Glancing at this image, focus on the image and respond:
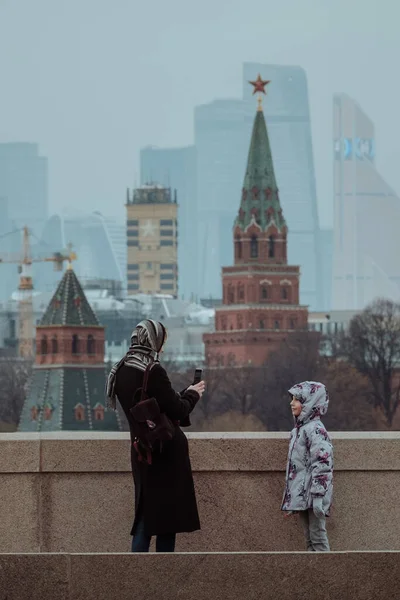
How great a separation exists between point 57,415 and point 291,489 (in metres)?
129

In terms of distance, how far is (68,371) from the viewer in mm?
153125

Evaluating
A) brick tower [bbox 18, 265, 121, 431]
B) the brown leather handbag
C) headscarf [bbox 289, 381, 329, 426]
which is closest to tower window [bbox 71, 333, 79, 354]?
brick tower [bbox 18, 265, 121, 431]

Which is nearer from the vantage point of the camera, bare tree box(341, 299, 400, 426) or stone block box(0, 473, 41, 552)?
stone block box(0, 473, 41, 552)

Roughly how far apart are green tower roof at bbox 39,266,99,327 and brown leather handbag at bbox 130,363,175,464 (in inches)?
5432

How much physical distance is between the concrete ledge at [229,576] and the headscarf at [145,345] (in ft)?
6.55

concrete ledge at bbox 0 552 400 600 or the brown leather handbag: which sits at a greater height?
the brown leather handbag

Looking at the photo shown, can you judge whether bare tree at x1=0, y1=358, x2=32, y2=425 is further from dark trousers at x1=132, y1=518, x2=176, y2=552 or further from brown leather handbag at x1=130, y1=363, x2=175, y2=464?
brown leather handbag at x1=130, y1=363, x2=175, y2=464

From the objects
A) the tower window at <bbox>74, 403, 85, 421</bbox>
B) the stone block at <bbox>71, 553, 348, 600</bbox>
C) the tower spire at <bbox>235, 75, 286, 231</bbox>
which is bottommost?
the tower window at <bbox>74, 403, 85, 421</bbox>

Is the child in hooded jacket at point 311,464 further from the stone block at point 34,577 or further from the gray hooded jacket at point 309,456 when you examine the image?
the stone block at point 34,577

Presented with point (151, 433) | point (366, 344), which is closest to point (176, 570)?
point (151, 433)

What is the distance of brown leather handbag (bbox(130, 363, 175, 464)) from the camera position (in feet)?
57.1

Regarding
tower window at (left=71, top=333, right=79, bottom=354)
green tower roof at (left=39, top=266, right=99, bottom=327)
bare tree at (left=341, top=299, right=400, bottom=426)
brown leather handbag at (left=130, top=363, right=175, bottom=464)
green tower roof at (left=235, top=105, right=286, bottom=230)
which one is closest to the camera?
brown leather handbag at (left=130, top=363, right=175, bottom=464)

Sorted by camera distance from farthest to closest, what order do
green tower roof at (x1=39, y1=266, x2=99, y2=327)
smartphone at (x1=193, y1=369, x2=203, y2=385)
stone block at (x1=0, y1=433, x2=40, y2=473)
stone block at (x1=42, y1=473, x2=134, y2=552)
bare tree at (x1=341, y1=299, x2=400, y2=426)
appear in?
1. green tower roof at (x1=39, y1=266, x2=99, y2=327)
2. bare tree at (x1=341, y1=299, x2=400, y2=426)
3. stone block at (x1=42, y1=473, x2=134, y2=552)
4. stone block at (x1=0, y1=433, x2=40, y2=473)
5. smartphone at (x1=193, y1=369, x2=203, y2=385)

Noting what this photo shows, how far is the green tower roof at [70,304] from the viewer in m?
156
